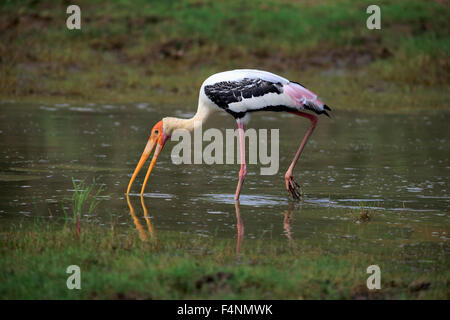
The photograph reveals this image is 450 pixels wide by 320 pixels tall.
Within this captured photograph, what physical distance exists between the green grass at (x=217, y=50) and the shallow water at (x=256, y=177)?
1.77m

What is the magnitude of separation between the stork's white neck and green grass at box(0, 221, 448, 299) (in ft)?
6.93

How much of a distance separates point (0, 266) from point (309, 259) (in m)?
1.88

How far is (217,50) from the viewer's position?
17.9m

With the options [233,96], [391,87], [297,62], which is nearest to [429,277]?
[233,96]

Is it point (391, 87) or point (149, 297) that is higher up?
point (391, 87)

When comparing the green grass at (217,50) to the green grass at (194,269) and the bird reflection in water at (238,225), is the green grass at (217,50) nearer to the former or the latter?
the bird reflection in water at (238,225)

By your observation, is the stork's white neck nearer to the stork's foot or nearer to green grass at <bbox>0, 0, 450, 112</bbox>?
the stork's foot

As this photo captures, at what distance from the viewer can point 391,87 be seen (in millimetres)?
15844

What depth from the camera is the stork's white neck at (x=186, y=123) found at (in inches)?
313

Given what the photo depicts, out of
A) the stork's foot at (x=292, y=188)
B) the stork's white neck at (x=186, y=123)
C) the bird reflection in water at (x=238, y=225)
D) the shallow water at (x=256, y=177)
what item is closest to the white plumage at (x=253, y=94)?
the stork's white neck at (x=186, y=123)

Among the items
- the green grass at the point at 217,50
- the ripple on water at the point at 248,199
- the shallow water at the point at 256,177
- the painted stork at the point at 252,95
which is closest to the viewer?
the shallow water at the point at 256,177

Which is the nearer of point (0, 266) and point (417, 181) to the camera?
point (0, 266)

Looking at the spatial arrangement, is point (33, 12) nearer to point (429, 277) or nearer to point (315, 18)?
point (315, 18)

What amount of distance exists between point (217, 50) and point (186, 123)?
10.1 meters
